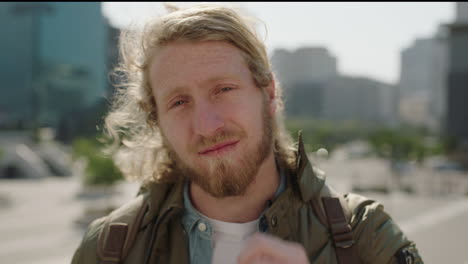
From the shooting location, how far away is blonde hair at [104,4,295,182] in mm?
1940

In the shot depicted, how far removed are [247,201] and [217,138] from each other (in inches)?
13.8

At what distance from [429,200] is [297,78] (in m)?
19.1

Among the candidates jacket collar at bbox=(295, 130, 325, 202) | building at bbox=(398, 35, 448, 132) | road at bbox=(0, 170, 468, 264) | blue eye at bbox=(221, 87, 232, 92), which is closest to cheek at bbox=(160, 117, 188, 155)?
blue eye at bbox=(221, 87, 232, 92)

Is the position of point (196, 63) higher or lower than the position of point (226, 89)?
higher

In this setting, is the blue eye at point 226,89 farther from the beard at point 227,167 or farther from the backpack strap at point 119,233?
the backpack strap at point 119,233

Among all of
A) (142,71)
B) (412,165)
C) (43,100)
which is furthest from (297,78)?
(142,71)

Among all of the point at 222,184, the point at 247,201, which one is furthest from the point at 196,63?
the point at 247,201

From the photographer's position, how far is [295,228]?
1864mm

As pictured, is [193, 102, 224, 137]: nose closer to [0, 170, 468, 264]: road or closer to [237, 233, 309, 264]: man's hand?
[237, 233, 309, 264]: man's hand

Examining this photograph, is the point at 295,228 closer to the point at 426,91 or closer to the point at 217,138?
the point at 217,138

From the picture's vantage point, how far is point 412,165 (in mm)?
40406

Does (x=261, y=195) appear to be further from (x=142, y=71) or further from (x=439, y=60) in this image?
(x=439, y=60)

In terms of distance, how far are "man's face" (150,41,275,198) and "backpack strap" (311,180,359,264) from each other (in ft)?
0.99

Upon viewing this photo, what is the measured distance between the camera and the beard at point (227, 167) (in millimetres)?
1823
